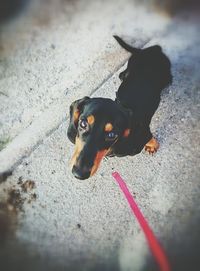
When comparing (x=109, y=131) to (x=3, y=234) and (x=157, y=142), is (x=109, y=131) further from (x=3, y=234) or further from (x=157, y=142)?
(x=3, y=234)

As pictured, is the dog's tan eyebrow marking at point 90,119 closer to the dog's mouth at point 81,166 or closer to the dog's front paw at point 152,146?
the dog's mouth at point 81,166

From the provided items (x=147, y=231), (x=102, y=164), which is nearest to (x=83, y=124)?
(x=102, y=164)

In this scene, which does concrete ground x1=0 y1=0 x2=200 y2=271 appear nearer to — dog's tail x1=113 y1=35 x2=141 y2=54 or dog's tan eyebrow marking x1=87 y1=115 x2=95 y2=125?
dog's tail x1=113 y1=35 x2=141 y2=54

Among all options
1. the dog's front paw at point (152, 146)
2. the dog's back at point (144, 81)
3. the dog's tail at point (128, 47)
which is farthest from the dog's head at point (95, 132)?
the dog's tail at point (128, 47)

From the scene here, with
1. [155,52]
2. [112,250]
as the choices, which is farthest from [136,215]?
[155,52]

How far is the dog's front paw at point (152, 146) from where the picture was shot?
365 centimetres

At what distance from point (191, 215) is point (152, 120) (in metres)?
1.17

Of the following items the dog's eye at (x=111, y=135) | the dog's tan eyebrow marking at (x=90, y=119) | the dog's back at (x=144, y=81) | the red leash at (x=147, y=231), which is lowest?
the red leash at (x=147, y=231)

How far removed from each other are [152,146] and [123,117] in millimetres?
860

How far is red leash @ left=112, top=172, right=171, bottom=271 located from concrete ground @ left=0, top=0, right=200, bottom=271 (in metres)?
0.05

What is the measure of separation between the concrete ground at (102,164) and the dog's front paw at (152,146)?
9cm

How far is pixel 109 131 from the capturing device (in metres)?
2.84

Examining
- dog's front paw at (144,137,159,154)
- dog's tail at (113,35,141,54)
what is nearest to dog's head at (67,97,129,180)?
dog's front paw at (144,137,159,154)

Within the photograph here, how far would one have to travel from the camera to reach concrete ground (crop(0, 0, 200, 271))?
3242mm
